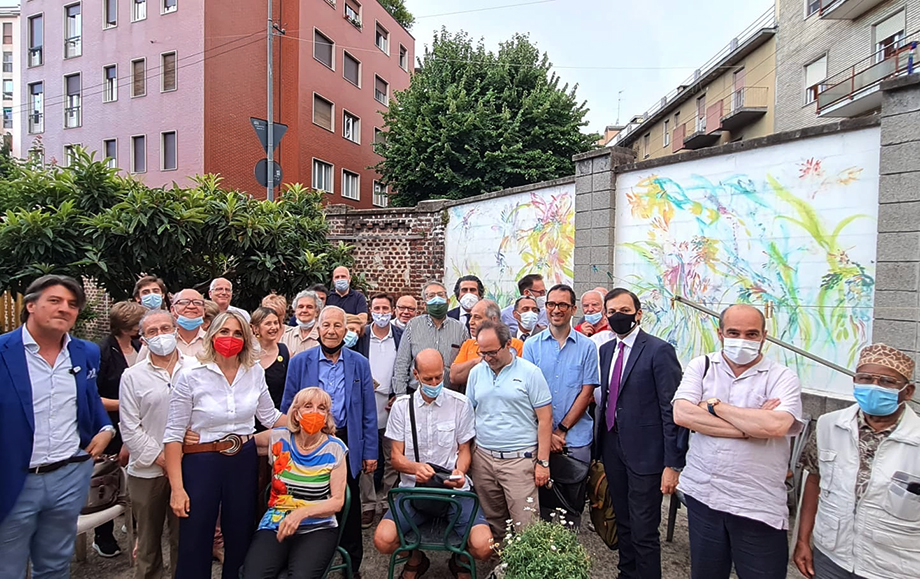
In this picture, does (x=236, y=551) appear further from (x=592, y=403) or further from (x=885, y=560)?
(x=885, y=560)

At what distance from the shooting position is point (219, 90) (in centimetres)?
1725

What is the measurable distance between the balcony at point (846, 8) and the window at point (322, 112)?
1765 cm

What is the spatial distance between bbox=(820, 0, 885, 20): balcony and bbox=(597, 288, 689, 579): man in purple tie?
1843 centimetres

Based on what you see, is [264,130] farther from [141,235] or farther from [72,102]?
[72,102]

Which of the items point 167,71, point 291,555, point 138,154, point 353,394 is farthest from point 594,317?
point 138,154

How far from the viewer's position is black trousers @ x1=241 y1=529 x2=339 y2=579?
2.65m

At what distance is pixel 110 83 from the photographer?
18922 mm

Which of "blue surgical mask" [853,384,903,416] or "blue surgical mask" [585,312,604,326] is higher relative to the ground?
"blue surgical mask" [585,312,604,326]

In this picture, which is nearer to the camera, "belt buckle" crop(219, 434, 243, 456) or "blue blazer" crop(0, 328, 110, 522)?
"blue blazer" crop(0, 328, 110, 522)

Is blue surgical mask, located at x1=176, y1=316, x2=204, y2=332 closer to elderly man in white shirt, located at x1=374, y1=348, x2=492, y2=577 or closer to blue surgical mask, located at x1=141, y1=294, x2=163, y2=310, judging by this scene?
blue surgical mask, located at x1=141, y1=294, x2=163, y2=310

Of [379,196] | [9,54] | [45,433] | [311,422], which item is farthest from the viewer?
[9,54]

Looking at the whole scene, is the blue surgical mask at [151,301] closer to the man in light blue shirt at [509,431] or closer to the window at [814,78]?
the man in light blue shirt at [509,431]

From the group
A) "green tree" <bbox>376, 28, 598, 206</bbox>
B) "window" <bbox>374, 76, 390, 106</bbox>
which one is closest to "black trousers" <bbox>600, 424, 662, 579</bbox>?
"green tree" <bbox>376, 28, 598, 206</bbox>

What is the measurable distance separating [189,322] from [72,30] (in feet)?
77.6
